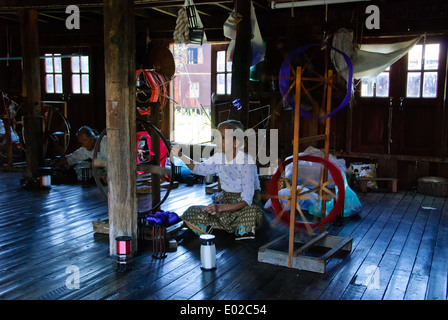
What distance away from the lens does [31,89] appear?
25.5ft

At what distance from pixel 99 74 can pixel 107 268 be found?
6.74 meters

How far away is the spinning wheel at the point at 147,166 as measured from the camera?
4879 millimetres

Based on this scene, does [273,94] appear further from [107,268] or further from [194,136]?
[107,268]

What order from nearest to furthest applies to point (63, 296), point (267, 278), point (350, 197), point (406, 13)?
point (63, 296) → point (267, 278) → point (350, 197) → point (406, 13)

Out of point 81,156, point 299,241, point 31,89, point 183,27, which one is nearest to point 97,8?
point 31,89

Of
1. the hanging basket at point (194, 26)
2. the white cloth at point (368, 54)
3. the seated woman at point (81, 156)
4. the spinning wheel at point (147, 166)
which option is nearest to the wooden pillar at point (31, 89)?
the seated woman at point (81, 156)

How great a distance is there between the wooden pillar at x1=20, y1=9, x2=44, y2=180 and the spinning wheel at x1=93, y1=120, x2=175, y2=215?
1147 millimetres

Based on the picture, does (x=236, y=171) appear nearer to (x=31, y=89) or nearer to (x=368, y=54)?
(x=368, y=54)

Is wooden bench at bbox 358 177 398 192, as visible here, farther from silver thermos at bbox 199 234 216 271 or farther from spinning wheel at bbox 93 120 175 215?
silver thermos at bbox 199 234 216 271

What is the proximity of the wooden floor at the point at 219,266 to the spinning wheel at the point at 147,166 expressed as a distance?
1.88ft

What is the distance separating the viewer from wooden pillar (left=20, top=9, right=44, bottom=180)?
25.3ft

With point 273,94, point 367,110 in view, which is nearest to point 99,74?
point 273,94

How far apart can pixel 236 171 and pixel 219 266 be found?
1.15m

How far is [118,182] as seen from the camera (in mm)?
4367
